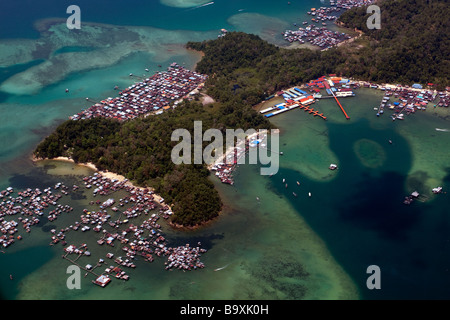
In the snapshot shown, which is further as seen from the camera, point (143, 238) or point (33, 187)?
point (33, 187)

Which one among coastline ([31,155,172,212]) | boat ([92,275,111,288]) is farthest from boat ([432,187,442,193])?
boat ([92,275,111,288])

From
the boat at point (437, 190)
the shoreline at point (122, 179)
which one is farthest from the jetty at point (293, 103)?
the shoreline at point (122, 179)

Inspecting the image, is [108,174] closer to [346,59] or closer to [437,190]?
[437,190]

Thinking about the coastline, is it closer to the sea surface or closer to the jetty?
the sea surface

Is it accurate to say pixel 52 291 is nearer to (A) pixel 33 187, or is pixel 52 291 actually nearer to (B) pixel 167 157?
(A) pixel 33 187

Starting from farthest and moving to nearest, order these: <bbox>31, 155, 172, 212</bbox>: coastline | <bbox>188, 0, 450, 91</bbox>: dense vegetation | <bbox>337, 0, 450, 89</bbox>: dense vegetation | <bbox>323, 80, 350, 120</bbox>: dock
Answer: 1. <bbox>337, 0, 450, 89</bbox>: dense vegetation
2. <bbox>188, 0, 450, 91</bbox>: dense vegetation
3. <bbox>323, 80, 350, 120</bbox>: dock
4. <bbox>31, 155, 172, 212</bbox>: coastline
